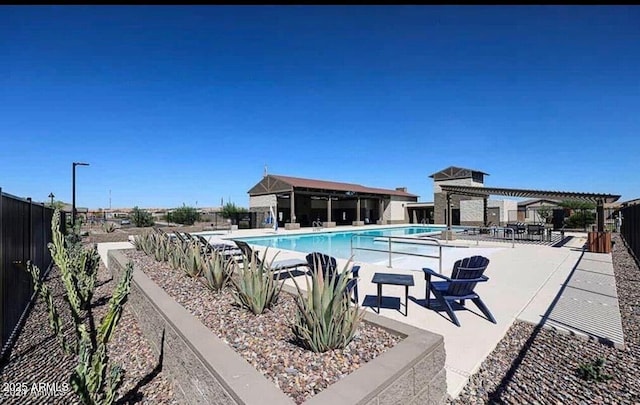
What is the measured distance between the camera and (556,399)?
2518 millimetres

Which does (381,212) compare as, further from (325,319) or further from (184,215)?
(325,319)

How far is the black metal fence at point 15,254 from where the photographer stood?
12.4 feet

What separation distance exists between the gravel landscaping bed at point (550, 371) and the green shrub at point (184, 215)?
27.9m

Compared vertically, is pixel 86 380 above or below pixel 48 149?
below

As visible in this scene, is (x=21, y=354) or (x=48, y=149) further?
(x=48, y=149)

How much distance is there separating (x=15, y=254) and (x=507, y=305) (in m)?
7.85

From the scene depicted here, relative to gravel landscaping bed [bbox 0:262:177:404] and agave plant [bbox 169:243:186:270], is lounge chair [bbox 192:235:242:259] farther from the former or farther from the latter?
gravel landscaping bed [bbox 0:262:177:404]

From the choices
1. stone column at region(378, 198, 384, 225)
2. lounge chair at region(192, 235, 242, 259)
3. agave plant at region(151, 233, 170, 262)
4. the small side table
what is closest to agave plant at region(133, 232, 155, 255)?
agave plant at region(151, 233, 170, 262)

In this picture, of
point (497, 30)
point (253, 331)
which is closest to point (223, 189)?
point (497, 30)

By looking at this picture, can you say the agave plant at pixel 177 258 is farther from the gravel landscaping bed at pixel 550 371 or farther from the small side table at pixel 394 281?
the gravel landscaping bed at pixel 550 371

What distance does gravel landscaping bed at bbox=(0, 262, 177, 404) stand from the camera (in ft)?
9.31

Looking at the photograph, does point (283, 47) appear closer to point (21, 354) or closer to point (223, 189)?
point (21, 354)

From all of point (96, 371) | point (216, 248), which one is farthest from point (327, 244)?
point (96, 371)

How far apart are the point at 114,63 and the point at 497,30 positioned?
11568 millimetres
